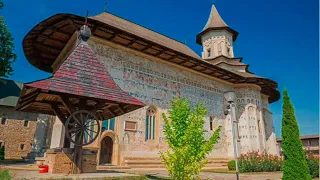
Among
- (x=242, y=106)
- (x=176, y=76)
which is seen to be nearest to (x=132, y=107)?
(x=176, y=76)

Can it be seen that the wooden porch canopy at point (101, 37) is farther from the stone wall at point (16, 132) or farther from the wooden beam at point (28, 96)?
the stone wall at point (16, 132)

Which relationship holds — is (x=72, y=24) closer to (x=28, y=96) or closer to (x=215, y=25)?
(x=28, y=96)

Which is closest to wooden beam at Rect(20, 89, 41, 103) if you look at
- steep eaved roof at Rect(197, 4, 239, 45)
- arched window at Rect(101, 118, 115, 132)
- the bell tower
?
arched window at Rect(101, 118, 115, 132)

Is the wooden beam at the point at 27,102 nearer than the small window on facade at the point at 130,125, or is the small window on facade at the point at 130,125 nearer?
the wooden beam at the point at 27,102

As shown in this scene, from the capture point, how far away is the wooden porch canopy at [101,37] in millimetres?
11281

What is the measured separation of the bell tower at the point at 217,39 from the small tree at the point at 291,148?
1472cm

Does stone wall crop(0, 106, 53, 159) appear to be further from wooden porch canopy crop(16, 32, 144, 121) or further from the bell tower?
wooden porch canopy crop(16, 32, 144, 121)

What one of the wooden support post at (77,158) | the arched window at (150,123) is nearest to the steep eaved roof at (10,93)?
the arched window at (150,123)

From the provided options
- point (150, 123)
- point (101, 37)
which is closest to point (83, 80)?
point (101, 37)

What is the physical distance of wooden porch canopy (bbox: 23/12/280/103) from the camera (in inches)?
444

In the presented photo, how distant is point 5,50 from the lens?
609 inches

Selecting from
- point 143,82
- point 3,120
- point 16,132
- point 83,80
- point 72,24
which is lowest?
point 16,132

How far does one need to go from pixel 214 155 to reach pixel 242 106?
16.5 feet

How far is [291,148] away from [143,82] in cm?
822
